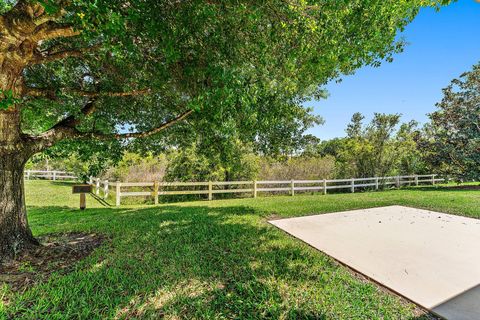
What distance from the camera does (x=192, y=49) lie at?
2848 millimetres

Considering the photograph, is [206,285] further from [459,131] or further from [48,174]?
[48,174]

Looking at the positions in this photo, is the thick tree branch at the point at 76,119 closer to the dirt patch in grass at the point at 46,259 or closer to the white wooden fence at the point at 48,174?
the dirt patch in grass at the point at 46,259

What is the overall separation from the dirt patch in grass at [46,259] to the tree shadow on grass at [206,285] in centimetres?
23

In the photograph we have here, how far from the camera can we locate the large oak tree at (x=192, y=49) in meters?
2.42

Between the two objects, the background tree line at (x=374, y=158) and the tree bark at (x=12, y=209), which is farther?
the background tree line at (x=374, y=158)

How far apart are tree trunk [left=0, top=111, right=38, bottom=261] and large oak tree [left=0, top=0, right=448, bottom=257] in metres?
0.01

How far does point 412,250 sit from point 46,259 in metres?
5.60

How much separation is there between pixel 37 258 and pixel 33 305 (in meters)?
1.29

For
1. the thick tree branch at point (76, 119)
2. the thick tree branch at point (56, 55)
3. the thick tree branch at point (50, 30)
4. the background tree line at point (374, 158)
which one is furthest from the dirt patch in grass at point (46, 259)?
Result: the background tree line at point (374, 158)

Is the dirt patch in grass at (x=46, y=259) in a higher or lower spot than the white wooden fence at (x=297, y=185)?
lower

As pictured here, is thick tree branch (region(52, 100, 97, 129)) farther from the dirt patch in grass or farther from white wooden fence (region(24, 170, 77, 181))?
white wooden fence (region(24, 170, 77, 181))

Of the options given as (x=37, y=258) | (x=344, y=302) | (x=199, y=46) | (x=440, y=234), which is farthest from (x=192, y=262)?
(x=440, y=234)

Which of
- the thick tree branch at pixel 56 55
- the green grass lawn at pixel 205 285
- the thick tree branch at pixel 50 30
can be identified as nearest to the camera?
the green grass lawn at pixel 205 285

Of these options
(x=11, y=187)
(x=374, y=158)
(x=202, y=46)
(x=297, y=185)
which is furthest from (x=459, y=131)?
(x=11, y=187)
